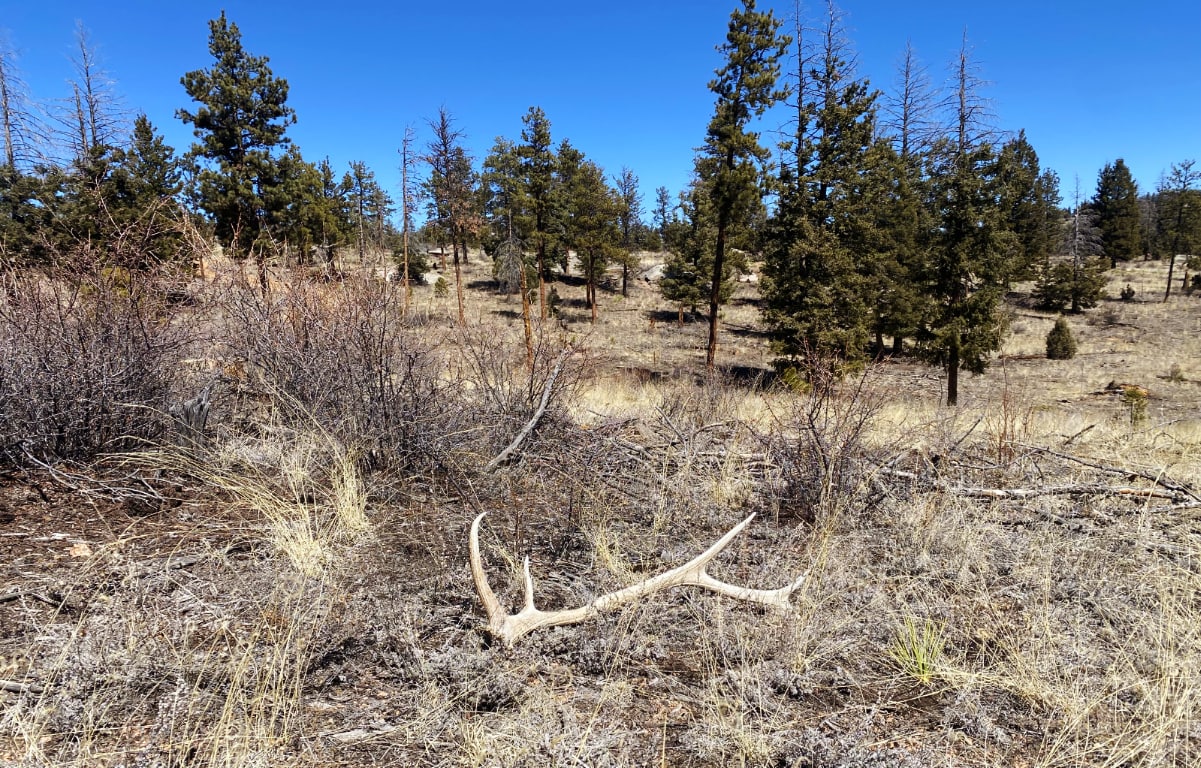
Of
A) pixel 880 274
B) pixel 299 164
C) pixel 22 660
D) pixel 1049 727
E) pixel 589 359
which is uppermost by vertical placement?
pixel 299 164

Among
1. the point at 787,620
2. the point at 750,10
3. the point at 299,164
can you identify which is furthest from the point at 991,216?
the point at 299,164

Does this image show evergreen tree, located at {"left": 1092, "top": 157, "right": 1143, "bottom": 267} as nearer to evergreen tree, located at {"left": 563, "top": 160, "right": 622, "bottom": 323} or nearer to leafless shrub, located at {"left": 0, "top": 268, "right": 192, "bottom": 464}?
evergreen tree, located at {"left": 563, "top": 160, "right": 622, "bottom": 323}

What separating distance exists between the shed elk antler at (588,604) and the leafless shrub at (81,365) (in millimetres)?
2501

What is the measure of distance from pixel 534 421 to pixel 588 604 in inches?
87.5

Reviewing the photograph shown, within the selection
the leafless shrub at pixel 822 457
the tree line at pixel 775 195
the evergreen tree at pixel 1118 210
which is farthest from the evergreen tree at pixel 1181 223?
the leafless shrub at pixel 822 457

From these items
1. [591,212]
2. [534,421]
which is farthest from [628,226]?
[534,421]

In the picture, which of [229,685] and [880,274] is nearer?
[229,685]

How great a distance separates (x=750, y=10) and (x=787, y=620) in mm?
16971

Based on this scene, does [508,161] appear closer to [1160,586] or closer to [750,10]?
[750,10]

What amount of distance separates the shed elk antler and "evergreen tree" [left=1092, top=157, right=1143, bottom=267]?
5600 centimetres

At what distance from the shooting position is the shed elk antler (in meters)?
2.38

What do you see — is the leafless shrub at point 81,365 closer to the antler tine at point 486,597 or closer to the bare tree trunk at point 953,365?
the antler tine at point 486,597

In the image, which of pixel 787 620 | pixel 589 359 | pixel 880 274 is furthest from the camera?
pixel 880 274

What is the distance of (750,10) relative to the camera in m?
15.4
